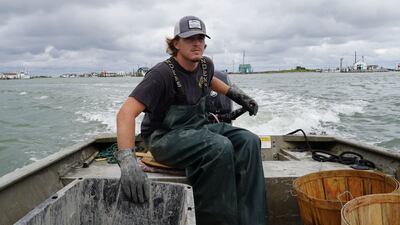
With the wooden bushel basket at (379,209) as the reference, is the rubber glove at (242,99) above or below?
above

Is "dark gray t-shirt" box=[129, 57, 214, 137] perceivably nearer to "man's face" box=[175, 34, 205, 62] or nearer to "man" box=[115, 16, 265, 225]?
"man" box=[115, 16, 265, 225]

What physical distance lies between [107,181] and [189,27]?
4.11 ft

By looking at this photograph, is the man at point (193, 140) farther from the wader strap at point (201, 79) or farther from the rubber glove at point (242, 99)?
the rubber glove at point (242, 99)

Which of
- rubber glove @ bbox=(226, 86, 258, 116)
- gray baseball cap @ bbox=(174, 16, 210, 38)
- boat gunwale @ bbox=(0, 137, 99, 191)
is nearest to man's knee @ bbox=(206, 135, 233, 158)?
gray baseball cap @ bbox=(174, 16, 210, 38)

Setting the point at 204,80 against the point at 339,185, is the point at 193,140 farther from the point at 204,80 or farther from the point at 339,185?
the point at 339,185

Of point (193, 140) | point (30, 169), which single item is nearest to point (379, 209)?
point (193, 140)

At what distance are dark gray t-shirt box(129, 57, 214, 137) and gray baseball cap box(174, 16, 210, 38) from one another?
0.25 metres

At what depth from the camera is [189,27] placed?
2947 millimetres

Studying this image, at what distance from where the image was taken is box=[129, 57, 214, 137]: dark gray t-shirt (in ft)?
9.18

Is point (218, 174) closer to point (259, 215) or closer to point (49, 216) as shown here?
point (259, 215)

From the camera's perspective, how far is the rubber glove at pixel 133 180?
240 centimetres

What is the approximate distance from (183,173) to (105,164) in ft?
4.09

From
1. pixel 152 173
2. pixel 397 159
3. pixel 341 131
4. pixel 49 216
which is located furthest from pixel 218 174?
pixel 341 131

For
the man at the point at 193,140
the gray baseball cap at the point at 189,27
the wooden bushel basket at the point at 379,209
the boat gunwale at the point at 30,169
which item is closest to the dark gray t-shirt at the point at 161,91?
the man at the point at 193,140
